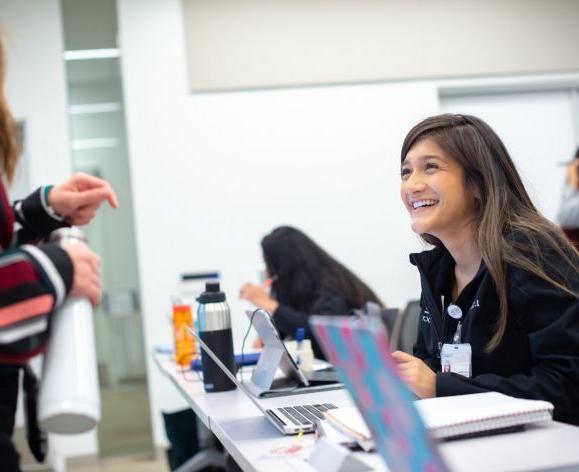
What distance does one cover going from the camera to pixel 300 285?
341 cm

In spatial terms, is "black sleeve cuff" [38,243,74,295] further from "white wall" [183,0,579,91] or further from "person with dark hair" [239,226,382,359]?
"white wall" [183,0,579,91]

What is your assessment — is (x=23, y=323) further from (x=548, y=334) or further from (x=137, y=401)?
(x=137, y=401)

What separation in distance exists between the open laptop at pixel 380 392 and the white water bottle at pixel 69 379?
0.29 m

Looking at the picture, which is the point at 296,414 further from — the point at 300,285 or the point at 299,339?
the point at 300,285

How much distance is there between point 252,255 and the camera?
4.67m

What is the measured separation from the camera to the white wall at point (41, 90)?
4.56 meters

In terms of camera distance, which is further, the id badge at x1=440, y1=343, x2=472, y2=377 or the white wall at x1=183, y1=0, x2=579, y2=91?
the white wall at x1=183, y1=0, x2=579, y2=91

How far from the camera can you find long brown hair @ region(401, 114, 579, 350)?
1.67 m

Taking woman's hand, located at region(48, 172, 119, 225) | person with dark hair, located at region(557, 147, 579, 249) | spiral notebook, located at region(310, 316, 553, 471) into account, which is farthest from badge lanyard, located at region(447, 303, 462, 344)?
person with dark hair, located at region(557, 147, 579, 249)

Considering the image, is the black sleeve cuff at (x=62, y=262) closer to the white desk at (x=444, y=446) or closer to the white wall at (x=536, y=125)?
the white desk at (x=444, y=446)

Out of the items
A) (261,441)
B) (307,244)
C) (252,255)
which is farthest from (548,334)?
(252,255)

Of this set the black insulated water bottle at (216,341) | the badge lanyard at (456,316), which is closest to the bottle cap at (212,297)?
the black insulated water bottle at (216,341)

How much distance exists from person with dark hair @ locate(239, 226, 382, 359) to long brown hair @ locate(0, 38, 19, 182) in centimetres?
214

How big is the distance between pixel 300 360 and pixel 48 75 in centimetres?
292
